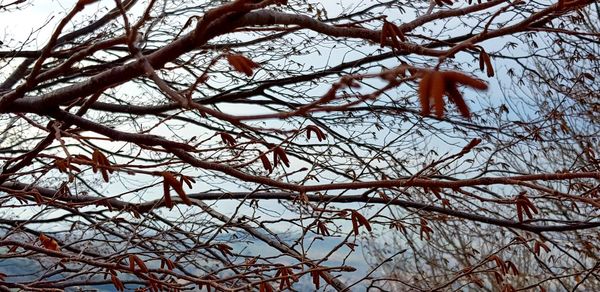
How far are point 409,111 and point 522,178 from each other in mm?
3286

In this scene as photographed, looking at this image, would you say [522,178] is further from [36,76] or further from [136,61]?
[36,76]

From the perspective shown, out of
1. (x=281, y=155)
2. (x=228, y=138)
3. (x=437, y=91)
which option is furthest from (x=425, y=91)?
(x=228, y=138)

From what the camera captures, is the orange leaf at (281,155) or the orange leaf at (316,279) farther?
the orange leaf at (316,279)

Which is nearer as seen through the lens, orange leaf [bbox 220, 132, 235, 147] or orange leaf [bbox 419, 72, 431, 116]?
orange leaf [bbox 419, 72, 431, 116]

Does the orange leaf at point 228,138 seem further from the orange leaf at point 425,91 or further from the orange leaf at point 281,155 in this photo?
the orange leaf at point 425,91

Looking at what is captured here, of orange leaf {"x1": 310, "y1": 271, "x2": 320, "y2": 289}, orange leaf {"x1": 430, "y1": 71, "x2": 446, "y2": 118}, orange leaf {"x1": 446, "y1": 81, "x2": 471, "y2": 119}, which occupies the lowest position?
orange leaf {"x1": 430, "y1": 71, "x2": 446, "y2": 118}

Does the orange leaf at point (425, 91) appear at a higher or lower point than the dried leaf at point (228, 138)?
lower

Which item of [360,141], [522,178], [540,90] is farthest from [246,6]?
[540,90]

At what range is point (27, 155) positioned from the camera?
208 centimetres

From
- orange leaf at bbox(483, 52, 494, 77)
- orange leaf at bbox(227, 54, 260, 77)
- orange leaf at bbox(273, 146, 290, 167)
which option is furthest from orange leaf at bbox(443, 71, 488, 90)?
orange leaf at bbox(273, 146, 290, 167)

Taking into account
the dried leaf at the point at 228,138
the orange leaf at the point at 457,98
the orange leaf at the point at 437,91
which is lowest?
the orange leaf at the point at 437,91

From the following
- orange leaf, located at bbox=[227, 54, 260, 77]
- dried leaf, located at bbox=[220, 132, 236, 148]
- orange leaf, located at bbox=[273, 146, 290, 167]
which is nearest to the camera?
orange leaf, located at bbox=[227, 54, 260, 77]

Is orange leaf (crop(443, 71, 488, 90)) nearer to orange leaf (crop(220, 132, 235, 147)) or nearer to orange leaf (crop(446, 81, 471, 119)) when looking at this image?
orange leaf (crop(446, 81, 471, 119))

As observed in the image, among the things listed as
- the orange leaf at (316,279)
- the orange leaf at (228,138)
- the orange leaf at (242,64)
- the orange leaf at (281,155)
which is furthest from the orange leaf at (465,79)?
the orange leaf at (316,279)
